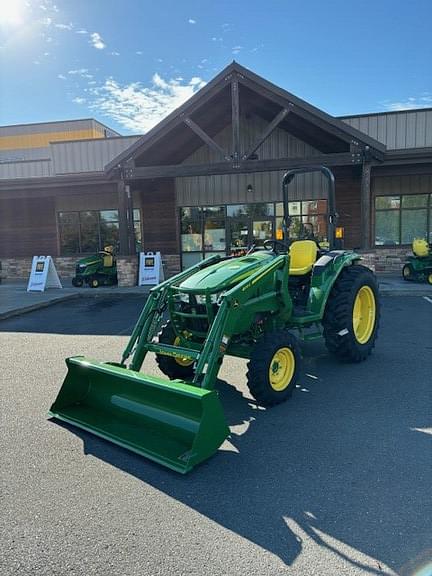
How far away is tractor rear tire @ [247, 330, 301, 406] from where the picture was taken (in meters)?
4.09

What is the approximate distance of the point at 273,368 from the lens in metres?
4.34

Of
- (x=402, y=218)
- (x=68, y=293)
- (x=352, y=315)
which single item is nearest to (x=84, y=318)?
(x=68, y=293)

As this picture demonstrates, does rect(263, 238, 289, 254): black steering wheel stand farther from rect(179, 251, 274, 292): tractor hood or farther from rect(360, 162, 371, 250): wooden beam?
rect(360, 162, 371, 250): wooden beam

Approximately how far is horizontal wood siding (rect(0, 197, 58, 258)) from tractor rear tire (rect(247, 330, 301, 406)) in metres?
14.8

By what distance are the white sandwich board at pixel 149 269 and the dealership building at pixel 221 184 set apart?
13.1 inches

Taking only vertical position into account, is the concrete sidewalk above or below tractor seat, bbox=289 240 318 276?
below

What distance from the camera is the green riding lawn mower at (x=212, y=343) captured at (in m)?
3.37

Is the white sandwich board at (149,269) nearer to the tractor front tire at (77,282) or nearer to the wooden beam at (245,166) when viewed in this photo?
the tractor front tire at (77,282)

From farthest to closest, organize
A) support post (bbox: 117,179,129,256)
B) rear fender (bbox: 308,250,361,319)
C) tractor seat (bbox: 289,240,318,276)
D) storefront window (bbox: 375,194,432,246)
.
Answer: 1. storefront window (bbox: 375,194,432,246)
2. support post (bbox: 117,179,129,256)
3. tractor seat (bbox: 289,240,318,276)
4. rear fender (bbox: 308,250,361,319)

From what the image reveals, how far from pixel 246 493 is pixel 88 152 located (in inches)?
605

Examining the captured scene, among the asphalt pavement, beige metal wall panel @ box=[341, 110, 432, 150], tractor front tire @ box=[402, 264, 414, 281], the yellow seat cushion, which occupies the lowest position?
the asphalt pavement

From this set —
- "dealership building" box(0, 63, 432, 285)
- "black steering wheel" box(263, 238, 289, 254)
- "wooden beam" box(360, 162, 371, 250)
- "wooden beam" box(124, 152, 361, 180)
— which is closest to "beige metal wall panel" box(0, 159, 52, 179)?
"dealership building" box(0, 63, 432, 285)

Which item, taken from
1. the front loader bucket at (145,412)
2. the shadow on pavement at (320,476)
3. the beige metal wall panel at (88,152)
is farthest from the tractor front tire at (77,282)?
the shadow on pavement at (320,476)

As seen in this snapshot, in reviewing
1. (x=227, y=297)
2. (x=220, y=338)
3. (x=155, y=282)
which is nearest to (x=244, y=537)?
(x=220, y=338)
